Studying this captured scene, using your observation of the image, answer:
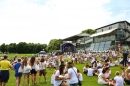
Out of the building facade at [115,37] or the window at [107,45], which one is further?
the building facade at [115,37]

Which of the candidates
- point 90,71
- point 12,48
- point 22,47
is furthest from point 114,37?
point 12,48

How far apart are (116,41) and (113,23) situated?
18534 millimetres

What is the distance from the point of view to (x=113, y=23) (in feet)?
251

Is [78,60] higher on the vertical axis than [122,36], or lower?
lower

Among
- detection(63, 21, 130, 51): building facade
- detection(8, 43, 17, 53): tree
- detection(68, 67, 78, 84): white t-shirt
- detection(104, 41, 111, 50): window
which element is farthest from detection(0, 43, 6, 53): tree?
detection(68, 67, 78, 84): white t-shirt

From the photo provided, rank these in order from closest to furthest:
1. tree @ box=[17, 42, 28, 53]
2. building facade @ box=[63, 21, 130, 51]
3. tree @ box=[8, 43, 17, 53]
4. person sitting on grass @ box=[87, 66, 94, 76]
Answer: person sitting on grass @ box=[87, 66, 94, 76] → building facade @ box=[63, 21, 130, 51] → tree @ box=[17, 42, 28, 53] → tree @ box=[8, 43, 17, 53]

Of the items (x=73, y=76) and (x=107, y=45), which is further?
(x=107, y=45)

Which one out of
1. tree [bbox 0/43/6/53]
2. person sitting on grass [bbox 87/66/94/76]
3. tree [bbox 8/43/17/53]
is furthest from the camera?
tree [bbox 0/43/6/53]

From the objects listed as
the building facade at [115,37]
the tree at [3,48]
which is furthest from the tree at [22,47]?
the building facade at [115,37]

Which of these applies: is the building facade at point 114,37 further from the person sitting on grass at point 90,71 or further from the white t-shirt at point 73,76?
the white t-shirt at point 73,76

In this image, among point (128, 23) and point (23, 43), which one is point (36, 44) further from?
point (128, 23)

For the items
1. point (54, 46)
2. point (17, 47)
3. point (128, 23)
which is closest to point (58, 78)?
point (128, 23)

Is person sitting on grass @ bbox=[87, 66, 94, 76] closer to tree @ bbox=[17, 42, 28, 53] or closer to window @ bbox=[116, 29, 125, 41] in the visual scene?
window @ bbox=[116, 29, 125, 41]

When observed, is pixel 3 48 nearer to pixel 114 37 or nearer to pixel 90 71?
pixel 114 37
